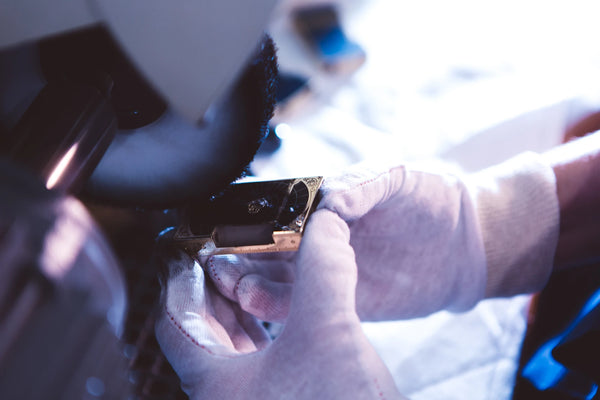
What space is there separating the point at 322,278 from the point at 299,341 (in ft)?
0.12

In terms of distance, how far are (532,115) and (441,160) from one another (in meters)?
0.14

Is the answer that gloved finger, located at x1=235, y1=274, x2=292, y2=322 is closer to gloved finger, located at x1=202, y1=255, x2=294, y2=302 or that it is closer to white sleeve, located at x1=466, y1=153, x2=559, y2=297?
gloved finger, located at x1=202, y1=255, x2=294, y2=302

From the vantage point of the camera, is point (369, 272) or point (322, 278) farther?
point (369, 272)

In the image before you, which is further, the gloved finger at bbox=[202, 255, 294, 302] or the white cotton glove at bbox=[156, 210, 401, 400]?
the gloved finger at bbox=[202, 255, 294, 302]

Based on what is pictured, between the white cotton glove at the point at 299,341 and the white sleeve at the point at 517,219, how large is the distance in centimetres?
18

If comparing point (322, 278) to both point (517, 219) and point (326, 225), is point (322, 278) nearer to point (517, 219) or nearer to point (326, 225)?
point (326, 225)

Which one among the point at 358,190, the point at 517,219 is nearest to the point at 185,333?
the point at 358,190

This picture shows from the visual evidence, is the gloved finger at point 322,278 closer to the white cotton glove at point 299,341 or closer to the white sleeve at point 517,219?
the white cotton glove at point 299,341

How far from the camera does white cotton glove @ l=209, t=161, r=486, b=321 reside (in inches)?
14.6

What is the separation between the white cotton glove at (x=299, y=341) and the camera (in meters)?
0.22

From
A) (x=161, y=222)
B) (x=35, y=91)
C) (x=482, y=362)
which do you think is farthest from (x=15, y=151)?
(x=482, y=362)

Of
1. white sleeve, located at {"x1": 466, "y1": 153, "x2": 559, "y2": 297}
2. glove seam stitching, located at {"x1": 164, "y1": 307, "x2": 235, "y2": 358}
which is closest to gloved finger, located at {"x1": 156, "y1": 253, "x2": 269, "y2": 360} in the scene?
glove seam stitching, located at {"x1": 164, "y1": 307, "x2": 235, "y2": 358}

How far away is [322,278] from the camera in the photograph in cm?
25

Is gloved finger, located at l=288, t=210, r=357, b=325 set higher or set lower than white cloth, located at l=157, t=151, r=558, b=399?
higher
